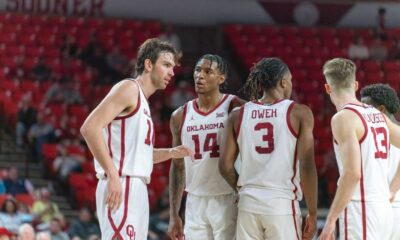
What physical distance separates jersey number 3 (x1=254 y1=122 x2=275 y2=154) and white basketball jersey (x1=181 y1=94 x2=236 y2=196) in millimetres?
499

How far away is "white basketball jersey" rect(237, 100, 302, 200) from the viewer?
6.32 m

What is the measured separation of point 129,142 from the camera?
614 cm

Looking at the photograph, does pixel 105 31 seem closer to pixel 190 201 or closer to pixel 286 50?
pixel 286 50

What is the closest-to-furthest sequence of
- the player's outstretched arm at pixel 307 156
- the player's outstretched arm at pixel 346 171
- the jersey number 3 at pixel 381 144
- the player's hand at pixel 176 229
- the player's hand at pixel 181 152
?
the player's outstretched arm at pixel 346 171
the jersey number 3 at pixel 381 144
the player's outstretched arm at pixel 307 156
the player's hand at pixel 181 152
the player's hand at pixel 176 229

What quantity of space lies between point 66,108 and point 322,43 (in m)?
6.80

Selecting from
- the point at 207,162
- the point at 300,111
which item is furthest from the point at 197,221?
the point at 300,111

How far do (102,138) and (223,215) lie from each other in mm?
1349

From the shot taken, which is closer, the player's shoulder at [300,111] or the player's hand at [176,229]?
the player's shoulder at [300,111]

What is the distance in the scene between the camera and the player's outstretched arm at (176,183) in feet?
23.5

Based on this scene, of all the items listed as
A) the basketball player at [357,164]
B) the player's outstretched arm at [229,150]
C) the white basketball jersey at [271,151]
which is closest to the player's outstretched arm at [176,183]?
the player's outstretched arm at [229,150]

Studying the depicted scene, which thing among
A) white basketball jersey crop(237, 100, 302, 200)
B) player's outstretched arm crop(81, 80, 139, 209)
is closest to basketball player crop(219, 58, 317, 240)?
white basketball jersey crop(237, 100, 302, 200)

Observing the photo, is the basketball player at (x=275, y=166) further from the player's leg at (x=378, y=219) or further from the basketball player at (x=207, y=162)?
the player's leg at (x=378, y=219)

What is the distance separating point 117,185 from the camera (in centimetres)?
593

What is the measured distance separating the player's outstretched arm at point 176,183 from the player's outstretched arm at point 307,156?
1.22 m
